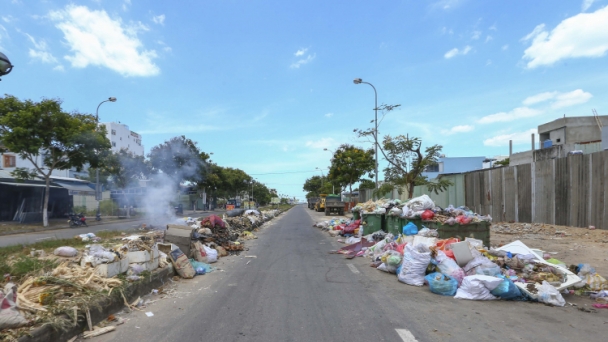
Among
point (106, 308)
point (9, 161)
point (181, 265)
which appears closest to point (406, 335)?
point (106, 308)

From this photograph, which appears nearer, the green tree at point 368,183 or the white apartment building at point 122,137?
the green tree at point 368,183

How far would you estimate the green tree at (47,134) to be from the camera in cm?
2067

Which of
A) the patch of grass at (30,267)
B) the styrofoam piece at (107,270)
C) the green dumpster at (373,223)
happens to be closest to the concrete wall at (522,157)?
the green dumpster at (373,223)

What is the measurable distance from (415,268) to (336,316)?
273cm

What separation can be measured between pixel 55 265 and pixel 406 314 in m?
5.48

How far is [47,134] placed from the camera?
70.7 ft

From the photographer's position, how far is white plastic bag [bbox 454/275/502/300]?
6.12 m

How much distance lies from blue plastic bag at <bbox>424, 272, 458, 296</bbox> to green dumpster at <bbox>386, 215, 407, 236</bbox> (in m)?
5.23

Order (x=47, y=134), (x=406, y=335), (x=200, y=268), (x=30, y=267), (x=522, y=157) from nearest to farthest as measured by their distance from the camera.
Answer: (x=406, y=335), (x=30, y=267), (x=200, y=268), (x=47, y=134), (x=522, y=157)

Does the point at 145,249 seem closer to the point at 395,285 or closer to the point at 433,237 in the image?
the point at 395,285

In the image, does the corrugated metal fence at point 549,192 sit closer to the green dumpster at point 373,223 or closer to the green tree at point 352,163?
the green dumpster at point 373,223

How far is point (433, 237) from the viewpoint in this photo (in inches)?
377

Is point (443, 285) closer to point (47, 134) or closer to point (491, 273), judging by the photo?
point (491, 273)

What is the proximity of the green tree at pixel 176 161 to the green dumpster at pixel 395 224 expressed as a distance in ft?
38.2
